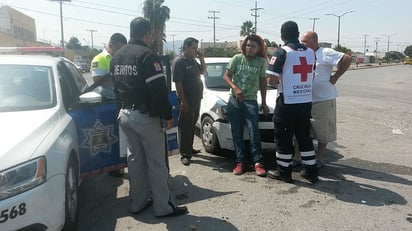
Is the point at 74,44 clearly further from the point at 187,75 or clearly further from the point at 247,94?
the point at 247,94

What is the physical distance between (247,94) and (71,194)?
110 inches

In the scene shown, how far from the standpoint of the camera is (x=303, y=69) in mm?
4930

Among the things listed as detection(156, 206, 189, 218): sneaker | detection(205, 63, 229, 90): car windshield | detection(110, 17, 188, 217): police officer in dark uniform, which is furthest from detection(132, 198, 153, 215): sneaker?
detection(205, 63, 229, 90): car windshield

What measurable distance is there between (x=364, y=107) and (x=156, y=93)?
32.3 feet

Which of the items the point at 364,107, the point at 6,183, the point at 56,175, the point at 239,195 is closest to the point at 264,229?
the point at 239,195

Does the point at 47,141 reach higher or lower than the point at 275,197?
higher

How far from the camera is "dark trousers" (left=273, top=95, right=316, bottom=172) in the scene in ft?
16.4

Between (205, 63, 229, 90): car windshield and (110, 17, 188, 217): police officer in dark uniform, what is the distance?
9.80 feet

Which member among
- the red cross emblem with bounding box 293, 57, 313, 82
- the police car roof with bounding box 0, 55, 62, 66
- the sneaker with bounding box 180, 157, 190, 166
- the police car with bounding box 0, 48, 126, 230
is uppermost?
the police car roof with bounding box 0, 55, 62, 66

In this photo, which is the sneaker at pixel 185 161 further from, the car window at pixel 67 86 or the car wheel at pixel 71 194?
the car wheel at pixel 71 194

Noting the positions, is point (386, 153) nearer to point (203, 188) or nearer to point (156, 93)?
point (203, 188)

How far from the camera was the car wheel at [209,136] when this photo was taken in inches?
250

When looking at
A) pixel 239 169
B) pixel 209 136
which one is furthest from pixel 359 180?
pixel 209 136

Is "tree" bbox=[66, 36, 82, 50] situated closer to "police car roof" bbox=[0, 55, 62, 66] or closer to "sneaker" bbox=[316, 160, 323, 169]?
"police car roof" bbox=[0, 55, 62, 66]
